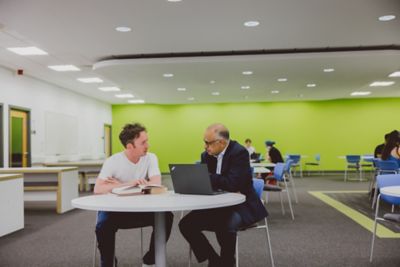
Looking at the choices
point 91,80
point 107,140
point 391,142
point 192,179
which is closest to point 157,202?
point 192,179

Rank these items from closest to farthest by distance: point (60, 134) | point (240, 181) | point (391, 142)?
point (240, 181) < point (391, 142) < point (60, 134)

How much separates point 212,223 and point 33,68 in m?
8.66

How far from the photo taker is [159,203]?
2416mm

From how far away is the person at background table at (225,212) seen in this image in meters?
2.97

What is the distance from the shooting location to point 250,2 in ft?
18.3

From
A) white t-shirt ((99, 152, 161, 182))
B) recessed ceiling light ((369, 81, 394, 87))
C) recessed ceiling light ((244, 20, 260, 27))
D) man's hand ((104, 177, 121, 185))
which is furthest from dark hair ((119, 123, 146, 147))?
recessed ceiling light ((369, 81, 394, 87))

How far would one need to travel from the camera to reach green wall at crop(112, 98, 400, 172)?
55.7ft

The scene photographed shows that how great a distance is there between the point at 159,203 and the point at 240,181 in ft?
2.67

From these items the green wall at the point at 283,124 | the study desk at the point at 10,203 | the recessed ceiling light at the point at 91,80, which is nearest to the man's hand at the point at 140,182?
the study desk at the point at 10,203

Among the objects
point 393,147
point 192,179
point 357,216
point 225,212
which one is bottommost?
point 357,216

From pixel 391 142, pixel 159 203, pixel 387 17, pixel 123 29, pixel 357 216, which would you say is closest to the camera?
pixel 159 203

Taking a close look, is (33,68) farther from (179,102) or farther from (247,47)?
(179,102)

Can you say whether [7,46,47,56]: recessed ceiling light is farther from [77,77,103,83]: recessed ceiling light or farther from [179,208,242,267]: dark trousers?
[179,208,242,267]: dark trousers

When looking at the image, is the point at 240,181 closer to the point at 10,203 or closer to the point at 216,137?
the point at 216,137
